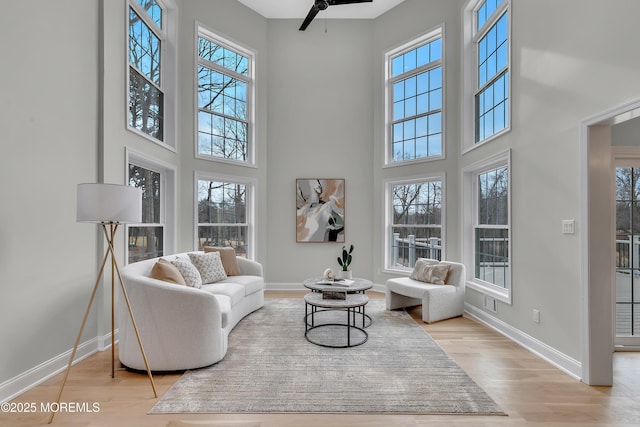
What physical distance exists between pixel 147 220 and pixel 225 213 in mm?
1321

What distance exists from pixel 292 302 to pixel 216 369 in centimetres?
219

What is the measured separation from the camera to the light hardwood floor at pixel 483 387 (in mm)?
1921

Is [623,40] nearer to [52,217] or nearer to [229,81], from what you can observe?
[52,217]

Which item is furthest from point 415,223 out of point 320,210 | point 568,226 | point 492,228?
point 568,226

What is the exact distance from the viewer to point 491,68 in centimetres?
396

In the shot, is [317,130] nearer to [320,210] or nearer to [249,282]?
[320,210]

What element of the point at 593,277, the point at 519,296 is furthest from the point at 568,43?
the point at 519,296

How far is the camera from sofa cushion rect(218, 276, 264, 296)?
390cm

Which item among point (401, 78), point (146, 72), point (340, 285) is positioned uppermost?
point (401, 78)

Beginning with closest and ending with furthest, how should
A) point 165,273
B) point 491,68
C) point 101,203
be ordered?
point 101,203, point 165,273, point 491,68

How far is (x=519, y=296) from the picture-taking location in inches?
126

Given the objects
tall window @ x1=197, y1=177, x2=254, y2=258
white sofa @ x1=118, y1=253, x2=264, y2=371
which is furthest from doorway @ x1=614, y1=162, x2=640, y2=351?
tall window @ x1=197, y1=177, x2=254, y2=258

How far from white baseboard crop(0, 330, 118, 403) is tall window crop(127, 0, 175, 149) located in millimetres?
2280

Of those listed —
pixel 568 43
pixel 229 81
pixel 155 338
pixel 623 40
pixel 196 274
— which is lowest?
pixel 155 338
